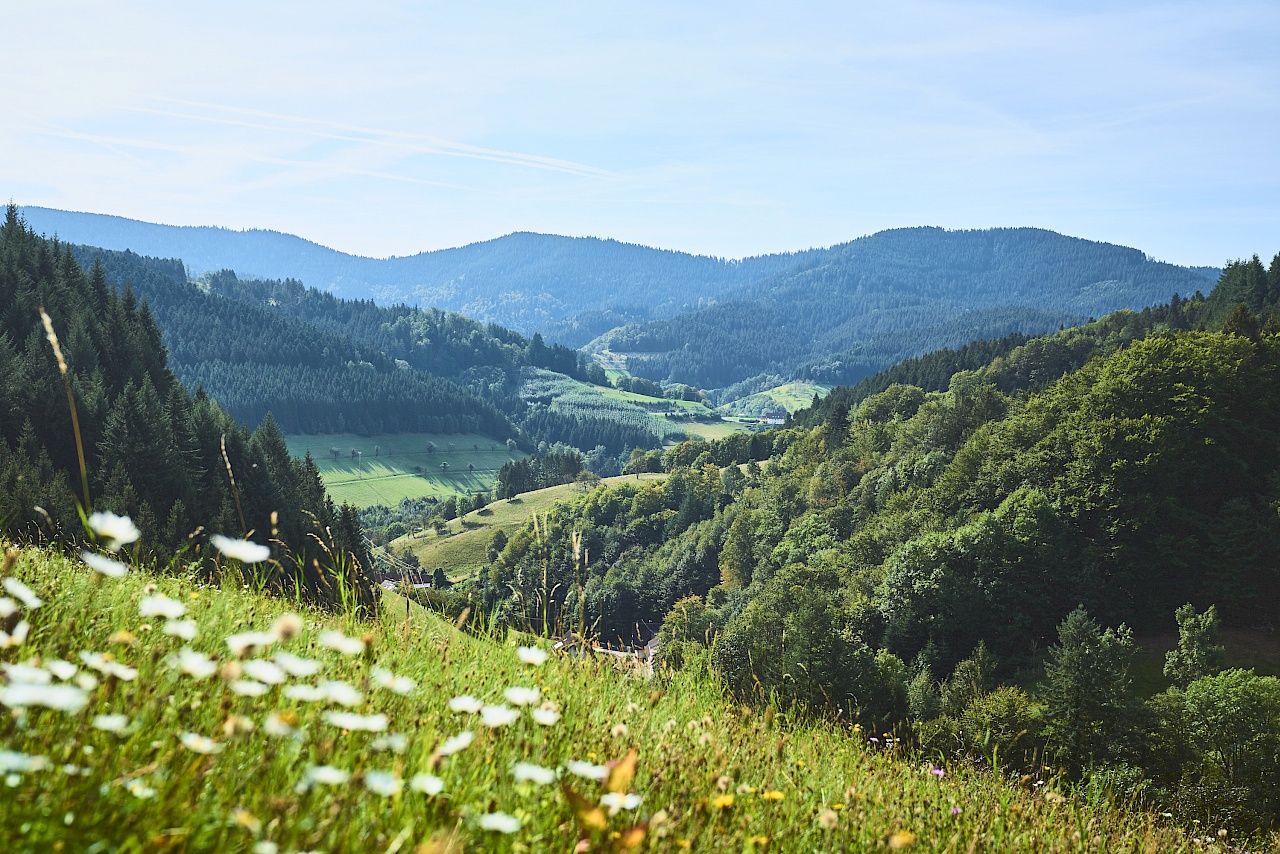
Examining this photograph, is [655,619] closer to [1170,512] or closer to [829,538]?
[829,538]

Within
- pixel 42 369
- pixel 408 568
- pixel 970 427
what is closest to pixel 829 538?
pixel 970 427

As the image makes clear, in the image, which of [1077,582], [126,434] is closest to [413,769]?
[126,434]

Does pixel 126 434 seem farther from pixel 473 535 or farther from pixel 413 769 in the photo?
pixel 473 535

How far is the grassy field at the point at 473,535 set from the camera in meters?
138

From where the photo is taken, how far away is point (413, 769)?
9.37 feet

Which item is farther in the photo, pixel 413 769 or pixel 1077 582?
pixel 1077 582

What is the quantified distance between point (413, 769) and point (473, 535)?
152100mm

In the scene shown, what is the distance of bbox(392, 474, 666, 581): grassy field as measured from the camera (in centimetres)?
13812

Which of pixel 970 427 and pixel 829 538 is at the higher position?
pixel 970 427

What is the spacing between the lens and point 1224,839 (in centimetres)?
527

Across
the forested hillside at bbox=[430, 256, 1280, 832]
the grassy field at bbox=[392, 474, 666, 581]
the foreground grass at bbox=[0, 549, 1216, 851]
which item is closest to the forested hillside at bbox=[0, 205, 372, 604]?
the forested hillside at bbox=[430, 256, 1280, 832]

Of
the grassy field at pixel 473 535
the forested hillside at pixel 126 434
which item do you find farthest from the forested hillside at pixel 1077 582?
the grassy field at pixel 473 535

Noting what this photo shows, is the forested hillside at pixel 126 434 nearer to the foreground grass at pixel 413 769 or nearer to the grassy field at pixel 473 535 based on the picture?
the foreground grass at pixel 413 769

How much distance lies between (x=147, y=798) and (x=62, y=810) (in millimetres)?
192
